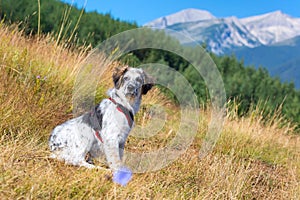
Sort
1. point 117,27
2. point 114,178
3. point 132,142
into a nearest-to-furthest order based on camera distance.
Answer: point 114,178 → point 132,142 → point 117,27

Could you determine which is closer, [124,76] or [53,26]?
[124,76]

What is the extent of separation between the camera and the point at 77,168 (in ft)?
11.1

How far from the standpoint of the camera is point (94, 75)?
19.0 feet

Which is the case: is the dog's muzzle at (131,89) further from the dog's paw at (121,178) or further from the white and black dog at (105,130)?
the dog's paw at (121,178)

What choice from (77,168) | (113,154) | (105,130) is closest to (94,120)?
(105,130)

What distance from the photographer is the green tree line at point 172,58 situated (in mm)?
12328

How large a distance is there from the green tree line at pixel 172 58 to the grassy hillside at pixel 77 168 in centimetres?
607

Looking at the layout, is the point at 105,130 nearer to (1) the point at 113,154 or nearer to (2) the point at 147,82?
(1) the point at 113,154

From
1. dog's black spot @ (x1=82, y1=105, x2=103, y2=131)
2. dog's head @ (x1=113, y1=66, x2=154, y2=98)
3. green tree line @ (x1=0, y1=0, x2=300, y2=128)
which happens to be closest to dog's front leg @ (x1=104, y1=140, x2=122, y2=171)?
dog's black spot @ (x1=82, y1=105, x2=103, y2=131)

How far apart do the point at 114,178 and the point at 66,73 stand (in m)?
2.79

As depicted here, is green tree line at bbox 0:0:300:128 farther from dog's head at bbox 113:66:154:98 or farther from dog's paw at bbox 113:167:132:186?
dog's paw at bbox 113:167:132:186

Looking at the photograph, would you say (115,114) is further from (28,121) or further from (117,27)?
(117,27)

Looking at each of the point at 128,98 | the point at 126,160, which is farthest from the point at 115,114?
the point at 126,160

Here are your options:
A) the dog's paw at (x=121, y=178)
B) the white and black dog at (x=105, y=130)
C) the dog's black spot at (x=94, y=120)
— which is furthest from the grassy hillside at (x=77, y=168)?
the dog's black spot at (x=94, y=120)
